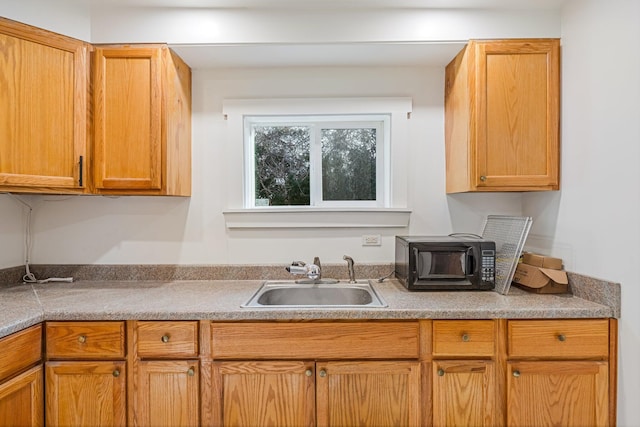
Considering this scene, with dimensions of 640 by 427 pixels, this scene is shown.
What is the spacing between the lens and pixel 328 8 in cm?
181

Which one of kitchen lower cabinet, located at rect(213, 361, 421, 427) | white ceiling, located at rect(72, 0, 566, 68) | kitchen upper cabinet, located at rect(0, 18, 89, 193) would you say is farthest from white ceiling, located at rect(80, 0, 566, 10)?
kitchen lower cabinet, located at rect(213, 361, 421, 427)

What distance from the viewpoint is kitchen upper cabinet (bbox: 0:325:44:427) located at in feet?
4.29

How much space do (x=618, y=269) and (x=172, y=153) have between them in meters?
2.14

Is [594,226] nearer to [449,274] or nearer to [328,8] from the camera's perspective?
[449,274]

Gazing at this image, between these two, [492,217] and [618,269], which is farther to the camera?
[492,217]

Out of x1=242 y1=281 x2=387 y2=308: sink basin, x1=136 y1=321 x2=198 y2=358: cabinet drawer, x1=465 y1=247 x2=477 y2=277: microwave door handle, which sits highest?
x1=465 y1=247 x2=477 y2=277: microwave door handle

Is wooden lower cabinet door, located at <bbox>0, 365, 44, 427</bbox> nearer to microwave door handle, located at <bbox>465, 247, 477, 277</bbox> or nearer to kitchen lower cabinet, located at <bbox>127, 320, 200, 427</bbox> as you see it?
kitchen lower cabinet, located at <bbox>127, 320, 200, 427</bbox>

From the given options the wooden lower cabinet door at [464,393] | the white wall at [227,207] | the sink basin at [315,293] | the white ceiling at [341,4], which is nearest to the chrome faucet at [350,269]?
the sink basin at [315,293]

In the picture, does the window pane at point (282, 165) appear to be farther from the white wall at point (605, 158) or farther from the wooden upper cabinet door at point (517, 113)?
the white wall at point (605, 158)

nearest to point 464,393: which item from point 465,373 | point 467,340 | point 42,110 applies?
point 465,373

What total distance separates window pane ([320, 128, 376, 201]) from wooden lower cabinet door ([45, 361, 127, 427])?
1436mm

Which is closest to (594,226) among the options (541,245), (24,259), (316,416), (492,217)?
(541,245)

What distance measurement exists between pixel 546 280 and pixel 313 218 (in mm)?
1244

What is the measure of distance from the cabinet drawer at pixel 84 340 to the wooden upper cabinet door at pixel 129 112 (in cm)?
70
